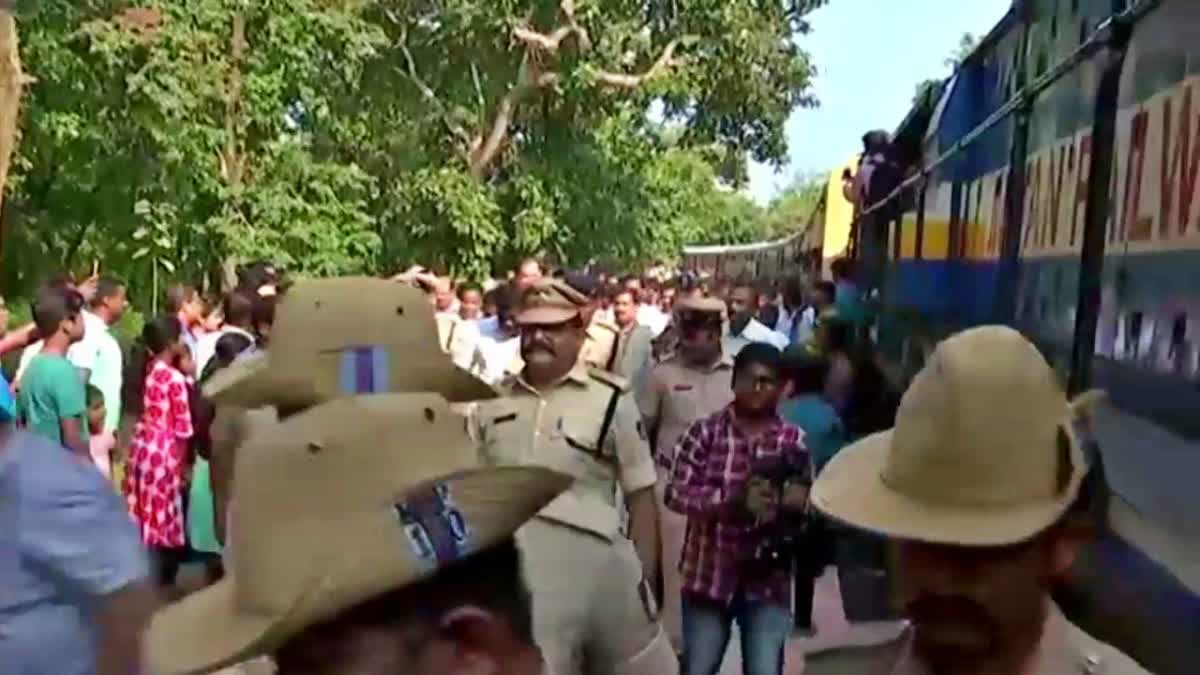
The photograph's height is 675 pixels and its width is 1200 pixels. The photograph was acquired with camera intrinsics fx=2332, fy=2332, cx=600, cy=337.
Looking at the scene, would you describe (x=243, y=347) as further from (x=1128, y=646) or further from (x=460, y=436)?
(x=460, y=436)

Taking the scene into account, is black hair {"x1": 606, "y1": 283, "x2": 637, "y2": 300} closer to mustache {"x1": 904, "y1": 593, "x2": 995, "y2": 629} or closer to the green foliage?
the green foliage

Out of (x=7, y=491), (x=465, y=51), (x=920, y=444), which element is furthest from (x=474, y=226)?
(x=920, y=444)

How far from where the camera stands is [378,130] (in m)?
29.9

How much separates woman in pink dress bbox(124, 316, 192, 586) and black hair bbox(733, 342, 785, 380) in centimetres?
306

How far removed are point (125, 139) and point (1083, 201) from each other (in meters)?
16.3

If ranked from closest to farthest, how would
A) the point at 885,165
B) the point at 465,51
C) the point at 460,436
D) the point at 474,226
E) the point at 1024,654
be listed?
the point at 460,436, the point at 1024,654, the point at 885,165, the point at 474,226, the point at 465,51

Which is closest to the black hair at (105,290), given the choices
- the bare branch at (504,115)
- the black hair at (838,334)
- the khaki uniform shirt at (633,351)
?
the khaki uniform shirt at (633,351)

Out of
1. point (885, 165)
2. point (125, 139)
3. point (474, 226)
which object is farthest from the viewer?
point (474, 226)

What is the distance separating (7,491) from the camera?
17.7 feet

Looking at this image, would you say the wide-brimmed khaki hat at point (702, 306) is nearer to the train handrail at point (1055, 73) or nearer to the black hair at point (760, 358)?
the train handrail at point (1055, 73)

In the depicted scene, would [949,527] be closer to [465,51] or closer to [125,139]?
[125,139]

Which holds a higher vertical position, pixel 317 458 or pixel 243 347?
pixel 317 458

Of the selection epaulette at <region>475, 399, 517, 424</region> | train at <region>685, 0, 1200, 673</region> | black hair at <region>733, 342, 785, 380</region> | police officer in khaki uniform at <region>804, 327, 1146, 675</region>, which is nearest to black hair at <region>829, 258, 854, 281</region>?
black hair at <region>733, 342, 785, 380</region>

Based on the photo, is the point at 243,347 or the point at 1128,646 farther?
the point at 243,347
